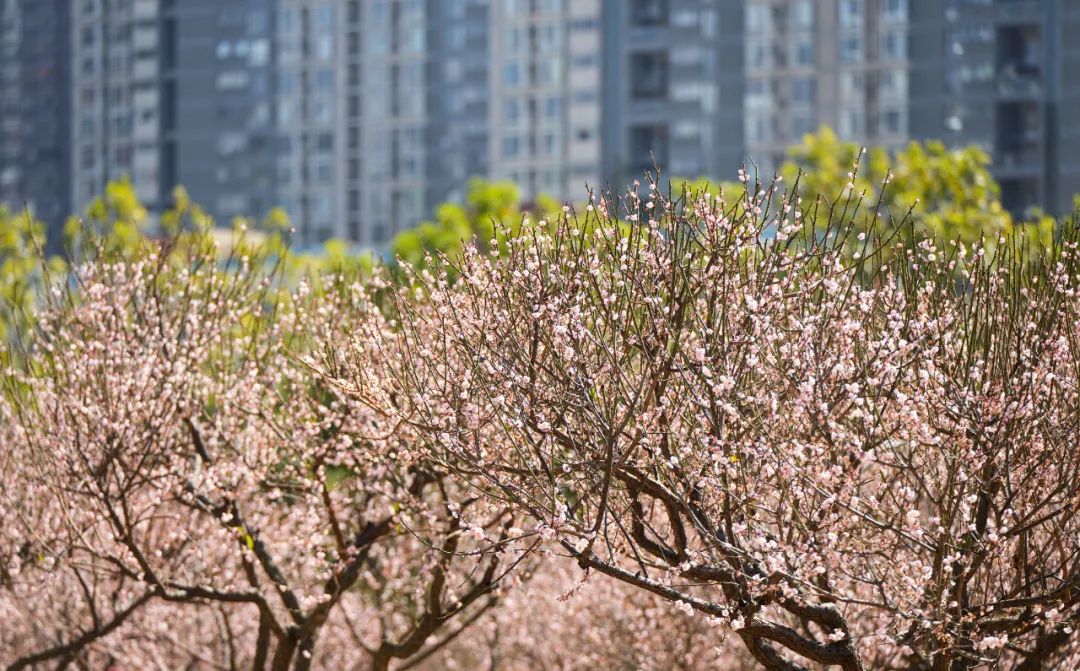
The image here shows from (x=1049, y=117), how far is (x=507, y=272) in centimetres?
6439

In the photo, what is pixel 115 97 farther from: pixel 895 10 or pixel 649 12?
pixel 895 10

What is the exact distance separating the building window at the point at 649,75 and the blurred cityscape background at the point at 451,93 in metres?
0.09

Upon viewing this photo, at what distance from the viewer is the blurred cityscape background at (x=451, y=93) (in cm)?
7912

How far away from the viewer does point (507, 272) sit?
40.9ft

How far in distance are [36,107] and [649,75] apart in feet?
151

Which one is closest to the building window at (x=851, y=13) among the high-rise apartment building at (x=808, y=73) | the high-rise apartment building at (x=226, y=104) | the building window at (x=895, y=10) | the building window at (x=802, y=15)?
the high-rise apartment building at (x=808, y=73)

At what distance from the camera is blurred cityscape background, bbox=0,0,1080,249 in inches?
3115

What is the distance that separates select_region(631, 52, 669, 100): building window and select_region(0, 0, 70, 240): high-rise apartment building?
137ft

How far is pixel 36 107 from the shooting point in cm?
11388

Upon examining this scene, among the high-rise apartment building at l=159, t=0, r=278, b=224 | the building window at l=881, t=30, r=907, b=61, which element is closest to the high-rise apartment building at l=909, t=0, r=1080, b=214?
the building window at l=881, t=30, r=907, b=61

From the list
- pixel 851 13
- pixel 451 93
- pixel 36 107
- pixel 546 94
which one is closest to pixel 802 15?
pixel 851 13

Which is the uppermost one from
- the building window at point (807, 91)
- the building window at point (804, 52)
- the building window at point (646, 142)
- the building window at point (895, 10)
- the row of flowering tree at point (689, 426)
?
the building window at point (895, 10)

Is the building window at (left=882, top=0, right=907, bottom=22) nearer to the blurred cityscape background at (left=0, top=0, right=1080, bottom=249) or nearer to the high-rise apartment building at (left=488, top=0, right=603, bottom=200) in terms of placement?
the blurred cityscape background at (left=0, top=0, right=1080, bottom=249)

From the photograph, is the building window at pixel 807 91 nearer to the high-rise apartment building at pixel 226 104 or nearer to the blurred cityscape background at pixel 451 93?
the blurred cityscape background at pixel 451 93
